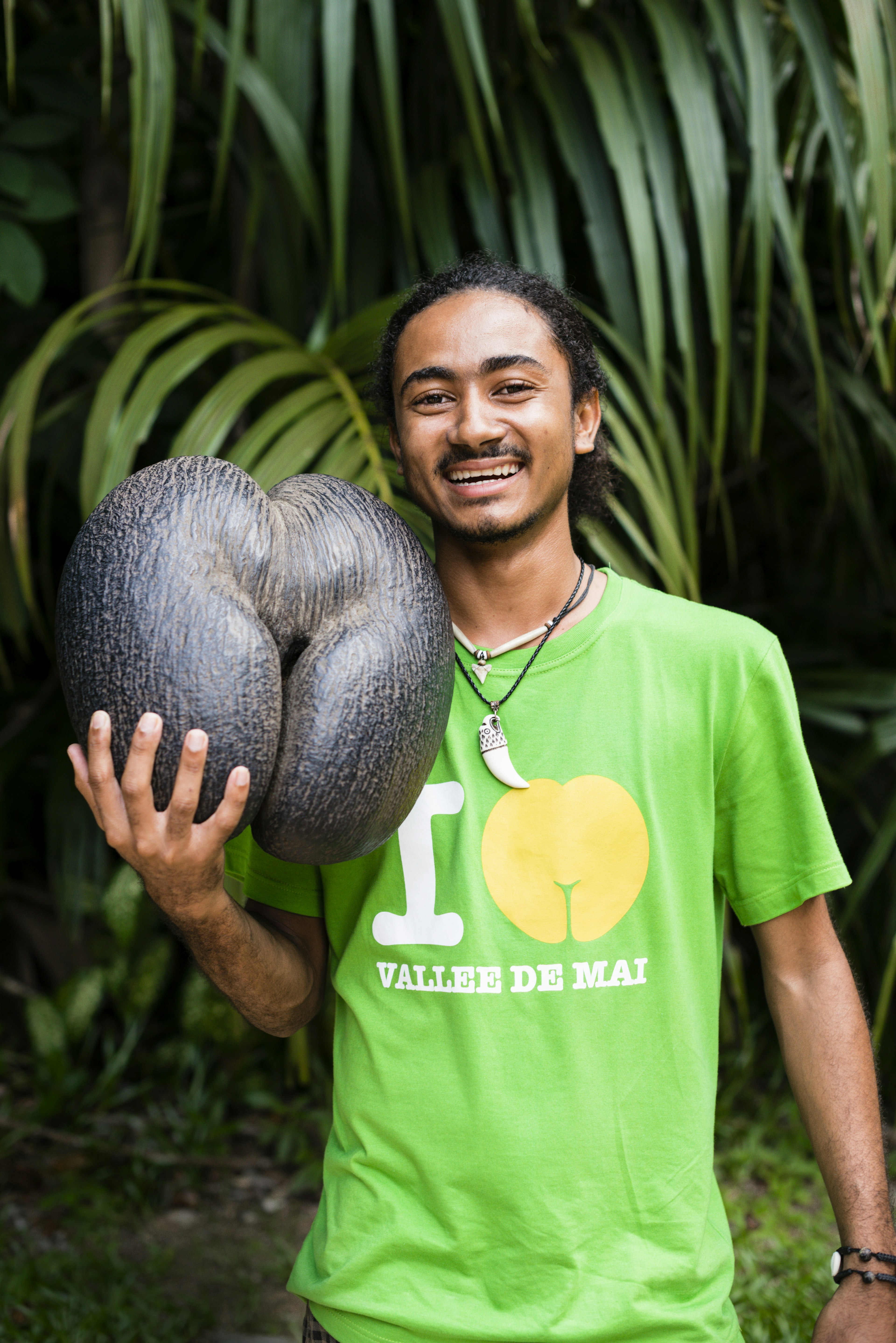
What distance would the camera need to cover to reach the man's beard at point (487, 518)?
1.12 metres

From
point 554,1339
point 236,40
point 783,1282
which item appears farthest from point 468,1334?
point 236,40

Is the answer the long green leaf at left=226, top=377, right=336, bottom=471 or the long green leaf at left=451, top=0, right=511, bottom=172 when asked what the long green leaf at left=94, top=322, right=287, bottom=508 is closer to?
the long green leaf at left=226, top=377, right=336, bottom=471

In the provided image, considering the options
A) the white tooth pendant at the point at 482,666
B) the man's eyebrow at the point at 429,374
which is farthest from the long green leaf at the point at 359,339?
the white tooth pendant at the point at 482,666

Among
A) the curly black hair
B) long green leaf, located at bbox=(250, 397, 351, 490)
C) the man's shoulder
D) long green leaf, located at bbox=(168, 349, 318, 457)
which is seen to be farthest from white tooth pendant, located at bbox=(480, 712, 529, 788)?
long green leaf, located at bbox=(168, 349, 318, 457)

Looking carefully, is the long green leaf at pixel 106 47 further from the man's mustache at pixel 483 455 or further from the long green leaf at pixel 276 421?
the man's mustache at pixel 483 455

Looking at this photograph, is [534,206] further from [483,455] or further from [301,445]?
[483,455]

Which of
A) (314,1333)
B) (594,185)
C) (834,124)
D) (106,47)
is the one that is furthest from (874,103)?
(314,1333)

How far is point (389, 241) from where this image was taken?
249 centimetres

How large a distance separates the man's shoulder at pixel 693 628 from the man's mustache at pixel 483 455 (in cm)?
19

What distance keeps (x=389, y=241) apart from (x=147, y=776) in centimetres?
192

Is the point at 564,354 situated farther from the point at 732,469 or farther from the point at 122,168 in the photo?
the point at 732,469

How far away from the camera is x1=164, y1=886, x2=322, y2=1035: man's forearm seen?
103 cm

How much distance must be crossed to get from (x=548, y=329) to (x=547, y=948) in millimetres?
641

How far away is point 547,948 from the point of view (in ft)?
3.54
